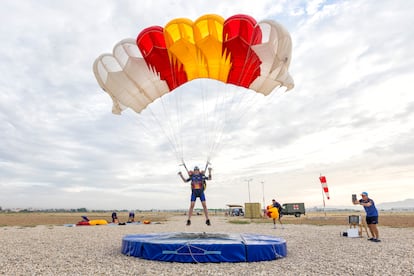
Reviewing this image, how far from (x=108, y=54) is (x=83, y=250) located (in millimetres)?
6470

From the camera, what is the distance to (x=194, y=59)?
9.60 metres

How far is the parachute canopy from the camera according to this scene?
860 cm

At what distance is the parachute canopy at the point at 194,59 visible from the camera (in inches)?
339

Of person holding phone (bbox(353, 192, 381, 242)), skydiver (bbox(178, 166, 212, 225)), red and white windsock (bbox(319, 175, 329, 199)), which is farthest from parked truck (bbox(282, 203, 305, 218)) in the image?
skydiver (bbox(178, 166, 212, 225))

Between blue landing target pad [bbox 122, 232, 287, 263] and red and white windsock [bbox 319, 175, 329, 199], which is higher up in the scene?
red and white windsock [bbox 319, 175, 329, 199]

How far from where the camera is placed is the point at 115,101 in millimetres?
10469

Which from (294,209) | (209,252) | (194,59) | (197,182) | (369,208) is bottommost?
(209,252)

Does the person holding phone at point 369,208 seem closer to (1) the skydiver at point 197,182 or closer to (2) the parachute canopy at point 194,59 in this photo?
(2) the parachute canopy at point 194,59

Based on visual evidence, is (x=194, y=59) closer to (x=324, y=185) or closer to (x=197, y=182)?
(x=197, y=182)

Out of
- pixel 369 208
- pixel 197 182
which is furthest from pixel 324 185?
pixel 197 182

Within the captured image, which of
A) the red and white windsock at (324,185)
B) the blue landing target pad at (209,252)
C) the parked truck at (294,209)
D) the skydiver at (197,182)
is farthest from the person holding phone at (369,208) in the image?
the parked truck at (294,209)

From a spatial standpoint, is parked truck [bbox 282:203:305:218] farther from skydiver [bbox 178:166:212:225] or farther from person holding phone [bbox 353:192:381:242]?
skydiver [bbox 178:166:212:225]

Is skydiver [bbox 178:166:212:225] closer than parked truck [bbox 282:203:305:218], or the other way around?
skydiver [bbox 178:166:212:225]

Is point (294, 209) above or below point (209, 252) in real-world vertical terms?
above
